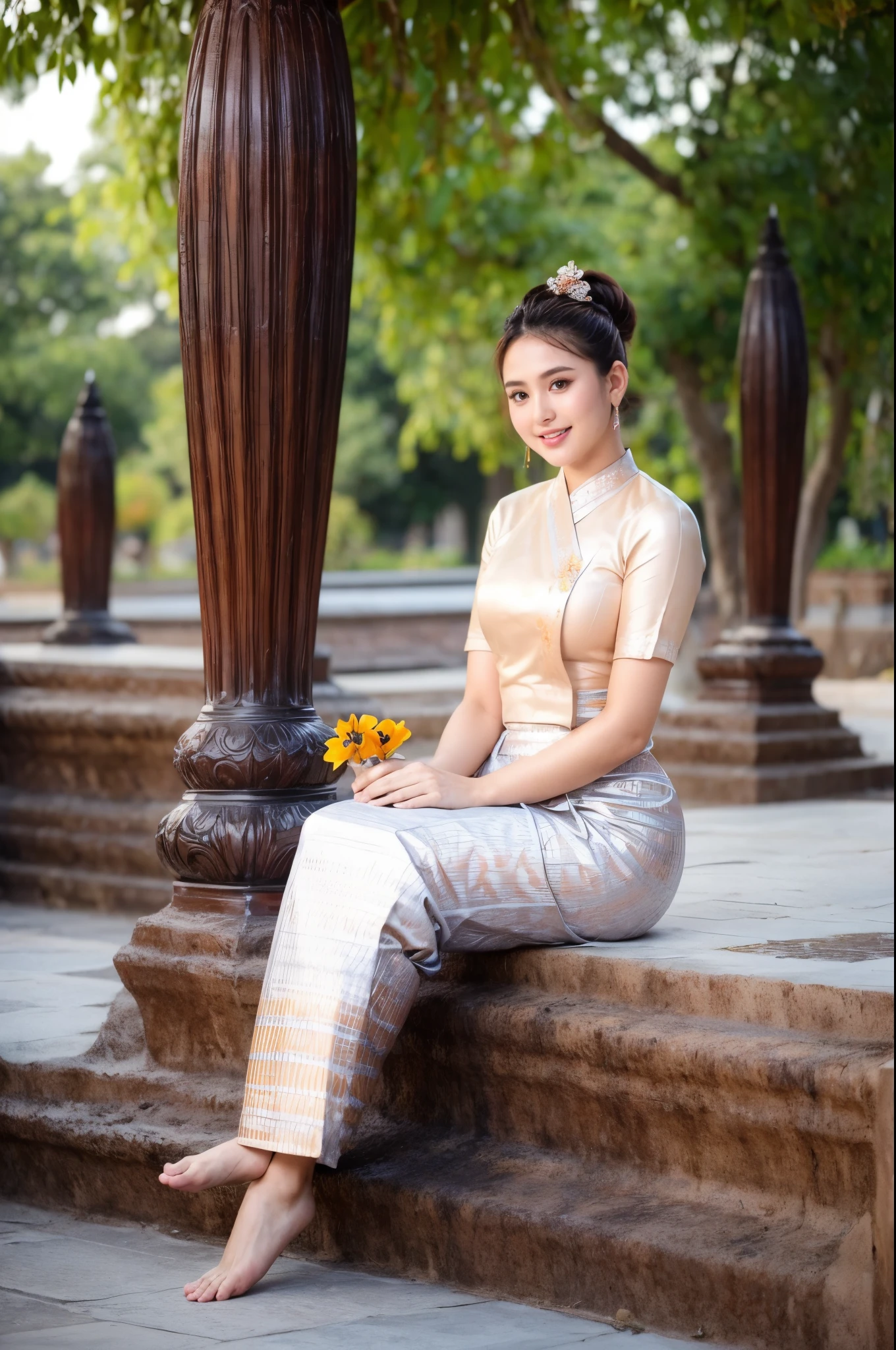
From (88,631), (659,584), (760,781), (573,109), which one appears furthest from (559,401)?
(573,109)

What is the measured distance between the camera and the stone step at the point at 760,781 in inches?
274

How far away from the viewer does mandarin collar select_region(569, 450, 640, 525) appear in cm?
343

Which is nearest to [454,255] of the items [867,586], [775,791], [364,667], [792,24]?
[364,667]

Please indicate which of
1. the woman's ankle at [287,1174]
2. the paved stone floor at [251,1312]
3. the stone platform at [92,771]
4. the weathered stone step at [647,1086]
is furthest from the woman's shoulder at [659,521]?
the stone platform at [92,771]

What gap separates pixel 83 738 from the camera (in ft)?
22.2

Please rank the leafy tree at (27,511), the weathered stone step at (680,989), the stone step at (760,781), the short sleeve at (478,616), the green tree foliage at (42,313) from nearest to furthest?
the weathered stone step at (680,989) < the short sleeve at (478,616) < the stone step at (760,781) < the green tree foliage at (42,313) < the leafy tree at (27,511)

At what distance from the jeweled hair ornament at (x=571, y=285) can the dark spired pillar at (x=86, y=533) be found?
555 centimetres

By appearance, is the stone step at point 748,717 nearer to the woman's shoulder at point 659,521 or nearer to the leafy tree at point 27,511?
the woman's shoulder at point 659,521

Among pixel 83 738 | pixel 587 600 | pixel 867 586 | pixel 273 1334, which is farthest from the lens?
pixel 867 586

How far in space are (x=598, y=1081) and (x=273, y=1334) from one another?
70cm

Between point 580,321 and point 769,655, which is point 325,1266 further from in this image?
point 769,655

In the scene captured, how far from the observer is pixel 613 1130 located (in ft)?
10.1

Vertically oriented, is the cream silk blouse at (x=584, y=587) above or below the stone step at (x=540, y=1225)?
above

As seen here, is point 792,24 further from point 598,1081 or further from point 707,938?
point 598,1081
